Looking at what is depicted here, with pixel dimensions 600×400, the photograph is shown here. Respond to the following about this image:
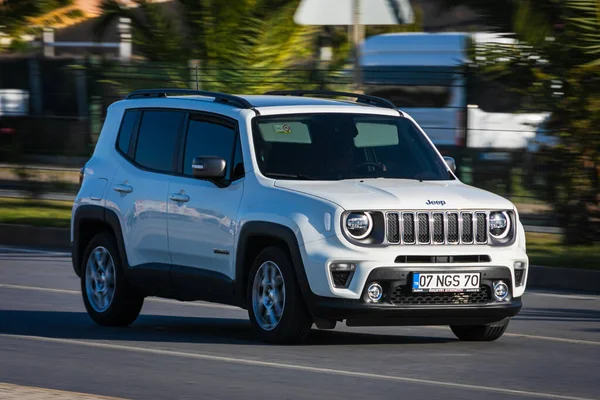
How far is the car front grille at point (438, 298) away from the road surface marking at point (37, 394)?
2.65 meters

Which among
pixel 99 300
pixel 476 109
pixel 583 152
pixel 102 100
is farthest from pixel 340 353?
pixel 102 100

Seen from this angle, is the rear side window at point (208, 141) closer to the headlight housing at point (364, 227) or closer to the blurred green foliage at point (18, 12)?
the headlight housing at point (364, 227)

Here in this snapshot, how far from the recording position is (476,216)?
380 inches

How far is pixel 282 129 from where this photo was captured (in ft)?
34.1

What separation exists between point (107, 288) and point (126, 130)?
4.05 ft

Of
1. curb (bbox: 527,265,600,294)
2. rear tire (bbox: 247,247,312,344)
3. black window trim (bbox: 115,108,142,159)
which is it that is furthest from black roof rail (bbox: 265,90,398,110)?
curb (bbox: 527,265,600,294)

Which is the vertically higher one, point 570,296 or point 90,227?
point 90,227

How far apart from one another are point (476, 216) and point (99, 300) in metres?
3.11

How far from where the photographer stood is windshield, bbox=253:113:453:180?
1016 centimetres

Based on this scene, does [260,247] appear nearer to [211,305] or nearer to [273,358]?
[273,358]

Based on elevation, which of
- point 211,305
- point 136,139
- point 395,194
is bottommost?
point 211,305

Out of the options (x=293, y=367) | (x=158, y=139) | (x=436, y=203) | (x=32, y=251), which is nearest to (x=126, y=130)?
(x=158, y=139)

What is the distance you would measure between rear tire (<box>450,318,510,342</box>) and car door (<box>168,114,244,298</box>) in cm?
167

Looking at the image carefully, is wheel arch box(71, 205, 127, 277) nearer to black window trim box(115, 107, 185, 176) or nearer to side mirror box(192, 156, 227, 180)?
black window trim box(115, 107, 185, 176)
